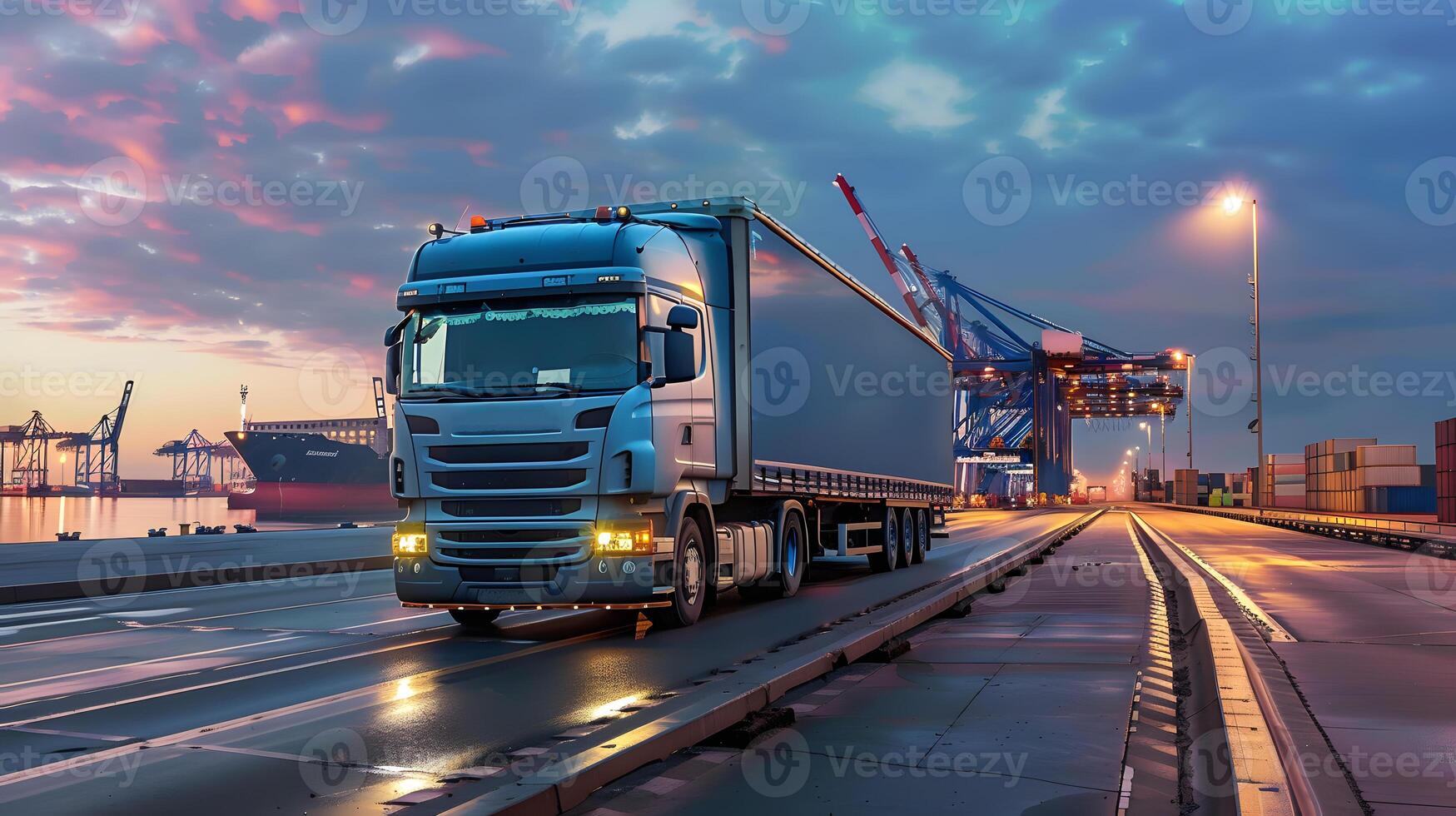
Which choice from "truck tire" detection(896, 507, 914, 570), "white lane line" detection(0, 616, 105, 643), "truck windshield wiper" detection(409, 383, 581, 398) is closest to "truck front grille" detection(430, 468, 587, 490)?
"truck windshield wiper" detection(409, 383, 581, 398)

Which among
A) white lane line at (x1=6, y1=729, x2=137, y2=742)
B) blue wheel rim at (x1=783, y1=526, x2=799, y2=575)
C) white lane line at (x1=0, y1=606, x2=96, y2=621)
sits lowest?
white lane line at (x1=0, y1=606, x2=96, y2=621)

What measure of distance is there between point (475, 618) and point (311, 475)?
98.7 meters

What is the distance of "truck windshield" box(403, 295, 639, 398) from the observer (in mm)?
11055

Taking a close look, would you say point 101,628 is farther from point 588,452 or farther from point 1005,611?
point 1005,611

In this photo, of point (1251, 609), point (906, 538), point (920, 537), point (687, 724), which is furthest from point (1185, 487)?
point (687, 724)

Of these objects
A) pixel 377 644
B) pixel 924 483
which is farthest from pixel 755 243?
pixel 924 483

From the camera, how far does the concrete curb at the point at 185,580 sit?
17.0m

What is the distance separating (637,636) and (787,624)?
181 cm

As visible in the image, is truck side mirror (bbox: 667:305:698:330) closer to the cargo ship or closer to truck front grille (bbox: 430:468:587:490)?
truck front grille (bbox: 430:468:587:490)

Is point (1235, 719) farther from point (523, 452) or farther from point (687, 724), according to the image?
point (523, 452)

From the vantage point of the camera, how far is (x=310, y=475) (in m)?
106

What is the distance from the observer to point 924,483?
24.9 meters

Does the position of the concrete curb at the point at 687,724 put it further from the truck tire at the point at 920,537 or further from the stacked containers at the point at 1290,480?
the stacked containers at the point at 1290,480

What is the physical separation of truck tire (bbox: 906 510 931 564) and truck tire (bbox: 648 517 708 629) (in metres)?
11.7
